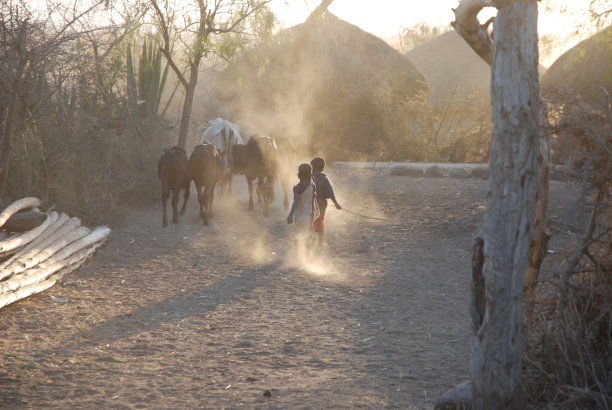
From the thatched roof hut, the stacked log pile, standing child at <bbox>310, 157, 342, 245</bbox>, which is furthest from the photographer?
the thatched roof hut

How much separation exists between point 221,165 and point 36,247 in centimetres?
469

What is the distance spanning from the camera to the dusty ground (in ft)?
14.4

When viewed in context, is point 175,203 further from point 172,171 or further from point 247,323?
point 247,323

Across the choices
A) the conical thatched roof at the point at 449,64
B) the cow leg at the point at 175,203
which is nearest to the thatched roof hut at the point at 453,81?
the conical thatched roof at the point at 449,64

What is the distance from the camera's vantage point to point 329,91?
70.7ft

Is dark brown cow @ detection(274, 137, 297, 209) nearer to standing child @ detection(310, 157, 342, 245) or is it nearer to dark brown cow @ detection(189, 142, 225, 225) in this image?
dark brown cow @ detection(189, 142, 225, 225)

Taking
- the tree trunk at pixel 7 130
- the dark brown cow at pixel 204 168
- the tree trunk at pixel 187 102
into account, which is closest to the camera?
the tree trunk at pixel 7 130

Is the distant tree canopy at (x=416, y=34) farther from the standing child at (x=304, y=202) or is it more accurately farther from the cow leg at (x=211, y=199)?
the standing child at (x=304, y=202)

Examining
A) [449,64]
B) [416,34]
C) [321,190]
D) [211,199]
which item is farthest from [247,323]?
[416,34]

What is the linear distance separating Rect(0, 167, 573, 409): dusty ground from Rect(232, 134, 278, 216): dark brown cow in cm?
137

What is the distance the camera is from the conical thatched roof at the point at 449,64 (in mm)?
32250

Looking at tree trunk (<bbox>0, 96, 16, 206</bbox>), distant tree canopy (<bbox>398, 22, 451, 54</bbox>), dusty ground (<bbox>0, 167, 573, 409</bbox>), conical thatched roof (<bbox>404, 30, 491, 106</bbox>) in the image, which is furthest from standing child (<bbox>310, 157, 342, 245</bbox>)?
distant tree canopy (<bbox>398, 22, 451, 54</bbox>)

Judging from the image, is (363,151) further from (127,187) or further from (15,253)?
(15,253)

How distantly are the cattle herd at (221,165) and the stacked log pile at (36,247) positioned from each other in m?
1.52
